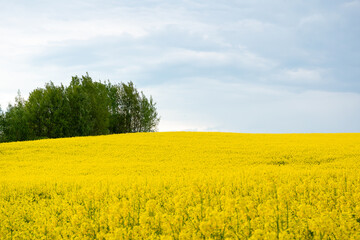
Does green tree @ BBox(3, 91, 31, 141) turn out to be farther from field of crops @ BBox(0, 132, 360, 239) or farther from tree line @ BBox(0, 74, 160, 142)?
field of crops @ BBox(0, 132, 360, 239)

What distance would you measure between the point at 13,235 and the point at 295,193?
593cm

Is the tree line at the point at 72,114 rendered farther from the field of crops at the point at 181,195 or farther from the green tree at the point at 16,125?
the field of crops at the point at 181,195

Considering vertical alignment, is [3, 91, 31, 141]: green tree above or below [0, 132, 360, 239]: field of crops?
above

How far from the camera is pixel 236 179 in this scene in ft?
32.7

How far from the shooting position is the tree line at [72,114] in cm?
4425

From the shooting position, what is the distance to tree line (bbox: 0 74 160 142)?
44.2 meters

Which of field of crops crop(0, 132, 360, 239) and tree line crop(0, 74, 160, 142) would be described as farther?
tree line crop(0, 74, 160, 142)

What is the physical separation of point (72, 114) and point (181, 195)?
41207mm

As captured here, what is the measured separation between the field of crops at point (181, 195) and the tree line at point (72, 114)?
22384 millimetres

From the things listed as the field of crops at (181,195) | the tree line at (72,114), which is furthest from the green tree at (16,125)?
the field of crops at (181,195)

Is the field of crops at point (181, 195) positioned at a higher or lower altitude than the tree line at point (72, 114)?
lower

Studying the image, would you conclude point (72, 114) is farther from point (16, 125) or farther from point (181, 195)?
point (181, 195)

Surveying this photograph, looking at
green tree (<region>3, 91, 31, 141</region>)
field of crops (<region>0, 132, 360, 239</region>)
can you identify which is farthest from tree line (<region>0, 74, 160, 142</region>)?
field of crops (<region>0, 132, 360, 239</region>)

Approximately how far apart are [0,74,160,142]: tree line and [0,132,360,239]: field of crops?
22384 mm
